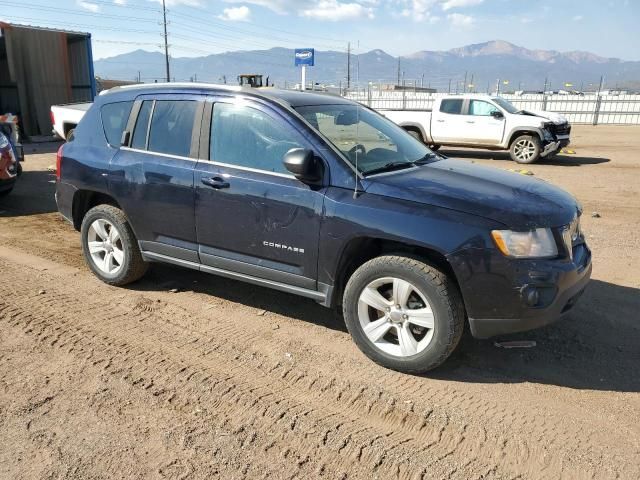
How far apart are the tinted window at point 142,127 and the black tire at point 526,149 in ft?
38.4

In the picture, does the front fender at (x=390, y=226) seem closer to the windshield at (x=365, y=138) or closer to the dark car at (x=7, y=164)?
the windshield at (x=365, y=138)

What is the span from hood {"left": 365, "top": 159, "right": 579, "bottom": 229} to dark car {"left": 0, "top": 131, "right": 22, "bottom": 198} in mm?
7064

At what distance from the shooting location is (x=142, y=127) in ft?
15.0

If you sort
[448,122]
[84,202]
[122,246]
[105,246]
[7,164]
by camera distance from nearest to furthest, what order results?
[122,246], [105,246], [84,202], [7,164], [448,122]

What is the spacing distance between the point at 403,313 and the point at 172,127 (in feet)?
→ 8.20

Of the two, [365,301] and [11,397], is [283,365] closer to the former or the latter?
[365,301]

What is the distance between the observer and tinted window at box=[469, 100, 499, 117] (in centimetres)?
1447

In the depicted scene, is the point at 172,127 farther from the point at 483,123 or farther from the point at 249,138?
the point at 483,123

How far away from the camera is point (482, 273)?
10.3 feet

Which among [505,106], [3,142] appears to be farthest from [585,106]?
[3,142]

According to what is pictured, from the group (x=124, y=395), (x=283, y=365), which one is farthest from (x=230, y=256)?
(x=124, y=395)

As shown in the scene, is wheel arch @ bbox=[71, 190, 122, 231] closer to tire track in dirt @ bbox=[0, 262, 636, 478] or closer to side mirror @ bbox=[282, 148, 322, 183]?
tire track in dirt @ bbox=[0, 262, 636, 478]

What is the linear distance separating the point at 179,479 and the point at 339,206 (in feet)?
6.19

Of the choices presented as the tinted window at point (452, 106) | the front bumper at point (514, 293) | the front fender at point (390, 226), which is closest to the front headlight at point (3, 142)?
the front fender at point (390, 226)
